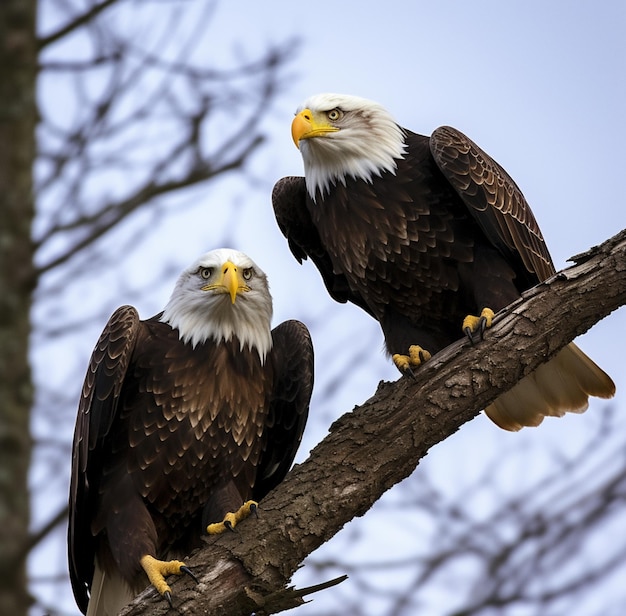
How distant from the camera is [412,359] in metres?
4.80

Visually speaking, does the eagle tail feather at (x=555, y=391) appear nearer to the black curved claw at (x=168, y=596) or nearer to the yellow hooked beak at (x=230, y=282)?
the yellow hooked beak at (x=230, y=282)

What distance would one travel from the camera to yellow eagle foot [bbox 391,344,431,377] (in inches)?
186

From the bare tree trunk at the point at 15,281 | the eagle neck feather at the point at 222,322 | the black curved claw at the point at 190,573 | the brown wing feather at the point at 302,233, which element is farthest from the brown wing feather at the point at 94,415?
the bare tree trunk at the point at 15,281

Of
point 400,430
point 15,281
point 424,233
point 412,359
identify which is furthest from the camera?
point 15,281

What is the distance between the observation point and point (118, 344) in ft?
16.2

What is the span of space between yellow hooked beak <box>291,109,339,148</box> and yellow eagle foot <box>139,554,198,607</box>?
2063mm

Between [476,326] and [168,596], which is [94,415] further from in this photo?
[476,326]

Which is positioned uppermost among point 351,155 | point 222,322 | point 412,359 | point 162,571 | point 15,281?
point 15,281

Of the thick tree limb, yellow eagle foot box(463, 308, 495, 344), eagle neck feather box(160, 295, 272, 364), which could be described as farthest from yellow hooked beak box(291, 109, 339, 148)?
the thick tree limb

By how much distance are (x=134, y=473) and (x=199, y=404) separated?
0.42 meters

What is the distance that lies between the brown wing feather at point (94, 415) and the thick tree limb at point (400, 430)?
0.79 m

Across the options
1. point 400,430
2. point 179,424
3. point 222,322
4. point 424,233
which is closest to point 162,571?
point 179,424

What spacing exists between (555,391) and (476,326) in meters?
1.07

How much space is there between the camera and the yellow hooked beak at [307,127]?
5320 millimetres
